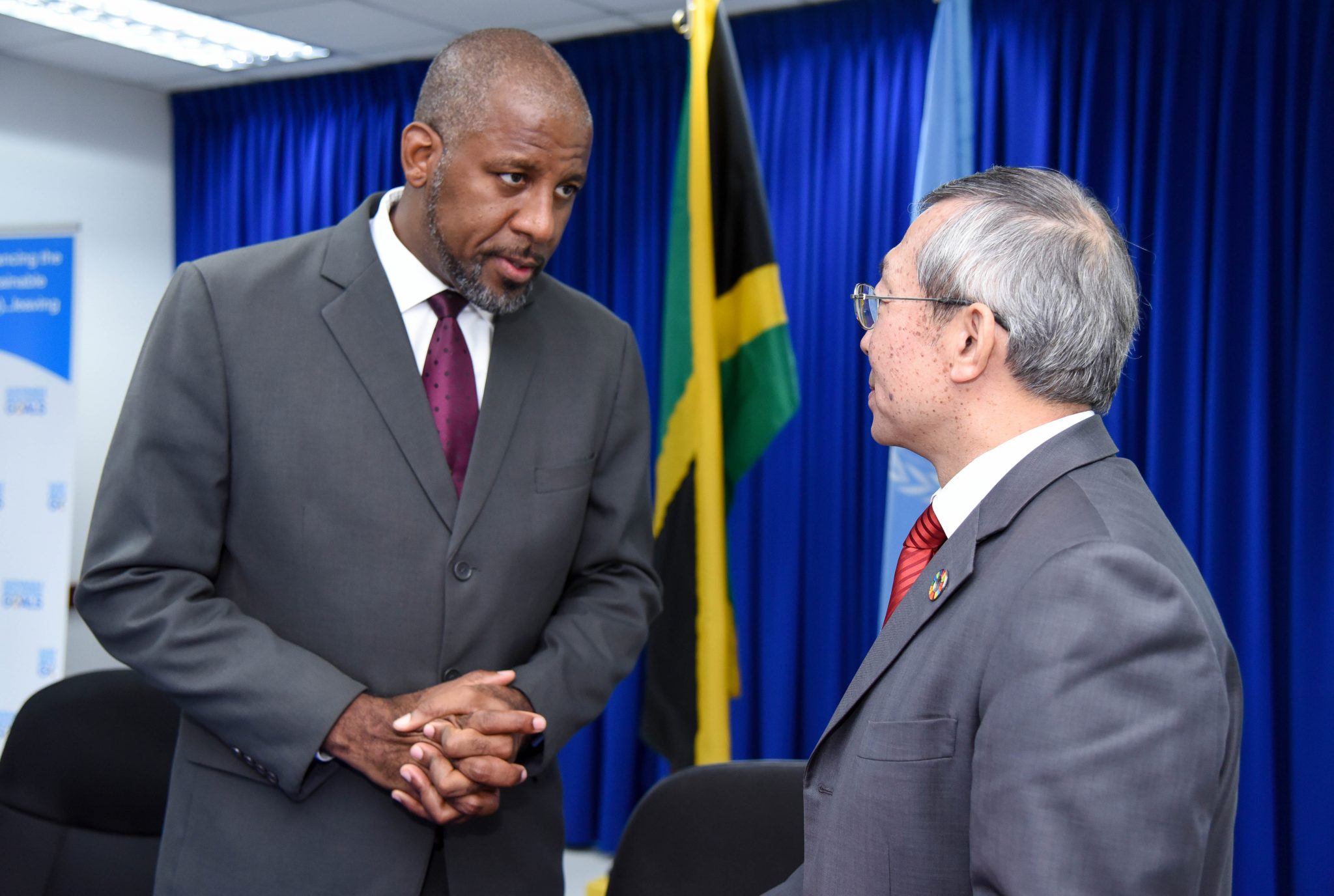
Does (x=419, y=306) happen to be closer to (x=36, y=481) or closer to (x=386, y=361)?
(x=386, y=361)

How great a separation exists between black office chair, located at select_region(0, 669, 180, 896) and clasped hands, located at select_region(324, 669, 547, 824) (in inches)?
25.0

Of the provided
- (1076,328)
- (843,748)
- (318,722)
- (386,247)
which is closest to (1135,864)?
(843,748)

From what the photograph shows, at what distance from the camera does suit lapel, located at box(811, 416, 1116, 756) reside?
117 cm

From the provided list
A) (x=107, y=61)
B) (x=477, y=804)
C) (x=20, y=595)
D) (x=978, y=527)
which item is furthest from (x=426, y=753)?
(x=107, y=61)

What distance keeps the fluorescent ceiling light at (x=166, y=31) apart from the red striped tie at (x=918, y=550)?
3914 millimetres

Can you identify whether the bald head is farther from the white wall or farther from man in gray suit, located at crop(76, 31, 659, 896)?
the white wall

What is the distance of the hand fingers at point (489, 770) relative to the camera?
1.60 meters

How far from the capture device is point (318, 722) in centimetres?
159

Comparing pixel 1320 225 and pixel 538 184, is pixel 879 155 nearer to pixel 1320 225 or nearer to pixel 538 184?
pixel 1320 225

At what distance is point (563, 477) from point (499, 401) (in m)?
0.15

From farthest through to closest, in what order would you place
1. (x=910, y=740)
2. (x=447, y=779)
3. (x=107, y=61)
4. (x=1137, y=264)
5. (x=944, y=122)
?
(x=107, y=61) < (x=1137, y=264) < (x=944, y=122) < (x=447, y=779) < (x=910, y=740)

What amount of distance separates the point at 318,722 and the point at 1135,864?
41.6 inches

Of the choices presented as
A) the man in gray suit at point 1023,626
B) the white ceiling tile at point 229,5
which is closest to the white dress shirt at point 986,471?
the man in gray suit at point 1023,626

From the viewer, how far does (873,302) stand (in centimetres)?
143
